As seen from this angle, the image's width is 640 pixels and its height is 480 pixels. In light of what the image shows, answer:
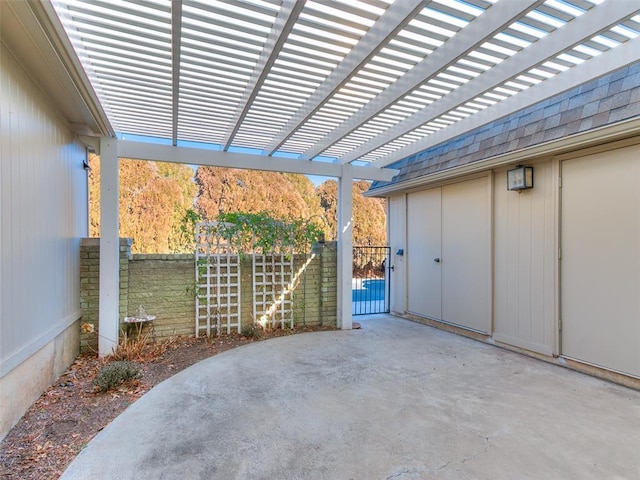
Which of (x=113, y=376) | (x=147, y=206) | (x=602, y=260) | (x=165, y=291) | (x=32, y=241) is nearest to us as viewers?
(x=32, y=241)

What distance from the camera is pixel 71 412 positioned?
2828 mm

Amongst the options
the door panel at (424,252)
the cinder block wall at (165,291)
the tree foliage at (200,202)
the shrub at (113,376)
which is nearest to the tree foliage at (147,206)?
the tree foliage at (200,202)

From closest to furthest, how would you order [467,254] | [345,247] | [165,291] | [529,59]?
[529,59], [165,291], [467,254], [345,247]

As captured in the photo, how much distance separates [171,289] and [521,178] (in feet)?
16.6

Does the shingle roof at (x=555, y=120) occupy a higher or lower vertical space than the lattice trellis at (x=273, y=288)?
higher

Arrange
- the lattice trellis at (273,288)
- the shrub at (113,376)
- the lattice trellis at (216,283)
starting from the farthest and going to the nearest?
the lattice trellis at (273,288) < the lattice trellis at (216,283) < the shrub at (113,376)

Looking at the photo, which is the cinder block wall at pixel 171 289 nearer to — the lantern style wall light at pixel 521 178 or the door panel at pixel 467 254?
the door panel at pixel 467 254

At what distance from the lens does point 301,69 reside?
3.15 metres

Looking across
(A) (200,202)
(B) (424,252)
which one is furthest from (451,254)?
(A) (200,202)

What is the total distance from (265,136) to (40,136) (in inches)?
99.2

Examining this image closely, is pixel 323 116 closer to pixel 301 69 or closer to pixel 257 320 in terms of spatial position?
pixel 301 69

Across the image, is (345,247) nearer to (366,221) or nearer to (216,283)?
(216,283)

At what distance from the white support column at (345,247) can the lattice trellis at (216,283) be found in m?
1.71

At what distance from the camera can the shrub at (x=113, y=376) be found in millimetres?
3227
